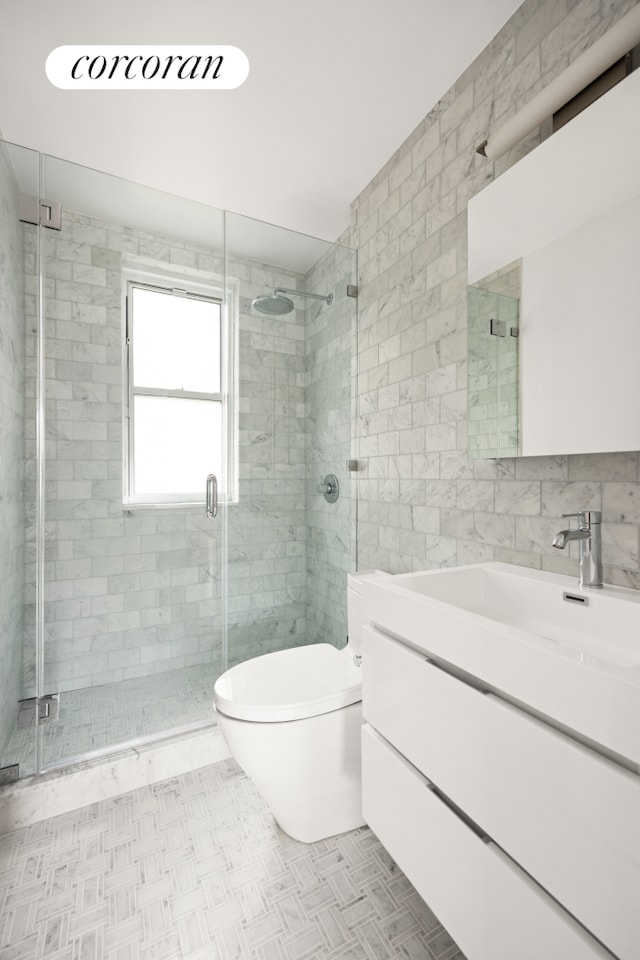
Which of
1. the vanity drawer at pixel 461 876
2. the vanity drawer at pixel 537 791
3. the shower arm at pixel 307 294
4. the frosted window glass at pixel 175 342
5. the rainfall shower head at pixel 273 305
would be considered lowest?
the vanity drawer at pixel 461 876

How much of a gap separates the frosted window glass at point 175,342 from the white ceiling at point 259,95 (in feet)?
2.05

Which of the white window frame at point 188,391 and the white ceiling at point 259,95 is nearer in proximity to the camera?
the white ceiling at point 259,95

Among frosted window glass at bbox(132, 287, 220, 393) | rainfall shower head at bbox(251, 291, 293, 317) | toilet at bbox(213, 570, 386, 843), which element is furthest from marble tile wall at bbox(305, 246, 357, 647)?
toilet at bbox(213, 570, 386, 843)

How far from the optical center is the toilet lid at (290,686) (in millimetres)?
1318

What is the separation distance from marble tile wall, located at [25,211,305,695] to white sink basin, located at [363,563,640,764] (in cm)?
107

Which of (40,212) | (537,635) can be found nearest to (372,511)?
(537,635)

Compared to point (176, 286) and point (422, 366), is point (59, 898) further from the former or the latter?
point (176, 286)

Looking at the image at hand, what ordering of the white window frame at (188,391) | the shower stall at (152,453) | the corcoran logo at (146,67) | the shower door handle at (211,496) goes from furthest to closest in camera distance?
the shower door handle at (211,496) < the white window frame at (188,391) < the shower stall at (152,453) < the corcoran logo at (146,67)

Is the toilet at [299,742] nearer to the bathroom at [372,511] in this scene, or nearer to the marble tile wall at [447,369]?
the bathroom at [372,511]

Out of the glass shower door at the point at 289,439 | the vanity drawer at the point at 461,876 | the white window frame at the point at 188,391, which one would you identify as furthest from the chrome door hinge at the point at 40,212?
the vanity drawer at the point at 461,876

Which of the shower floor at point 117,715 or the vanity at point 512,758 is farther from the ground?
the vanity at point 512,758

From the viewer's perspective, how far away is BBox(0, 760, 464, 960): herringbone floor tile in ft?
3.59

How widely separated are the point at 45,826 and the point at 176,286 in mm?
2178

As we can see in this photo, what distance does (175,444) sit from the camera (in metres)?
2.03
